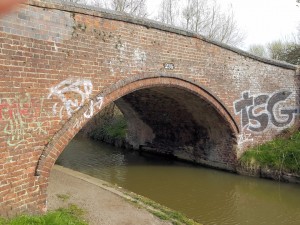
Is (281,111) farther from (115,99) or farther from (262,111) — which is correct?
(115,99)

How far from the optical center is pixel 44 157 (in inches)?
205

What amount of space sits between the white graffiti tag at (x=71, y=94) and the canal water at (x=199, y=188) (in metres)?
3.49

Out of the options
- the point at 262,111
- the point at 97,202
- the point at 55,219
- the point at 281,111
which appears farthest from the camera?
the point at 281,111

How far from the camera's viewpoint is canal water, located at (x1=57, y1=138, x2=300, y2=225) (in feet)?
24.0

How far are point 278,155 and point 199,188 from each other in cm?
258

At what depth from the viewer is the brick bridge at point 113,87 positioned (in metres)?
4.79

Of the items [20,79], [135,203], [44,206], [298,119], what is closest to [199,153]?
[298,119]

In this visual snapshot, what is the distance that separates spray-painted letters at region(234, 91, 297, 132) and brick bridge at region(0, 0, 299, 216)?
0.03 m

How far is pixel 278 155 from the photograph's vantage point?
9.65 meters

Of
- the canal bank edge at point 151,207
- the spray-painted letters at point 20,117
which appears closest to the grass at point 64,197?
the canal bank edge at point 151,207

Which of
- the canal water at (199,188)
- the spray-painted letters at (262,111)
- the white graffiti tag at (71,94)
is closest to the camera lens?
the white graffiti tag at (71,94)

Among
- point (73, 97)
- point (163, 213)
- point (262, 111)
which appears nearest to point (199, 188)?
point (262, 111)

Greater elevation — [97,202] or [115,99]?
[115,99]

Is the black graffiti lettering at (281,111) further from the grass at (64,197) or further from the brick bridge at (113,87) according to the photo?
the grass at (64,197)
